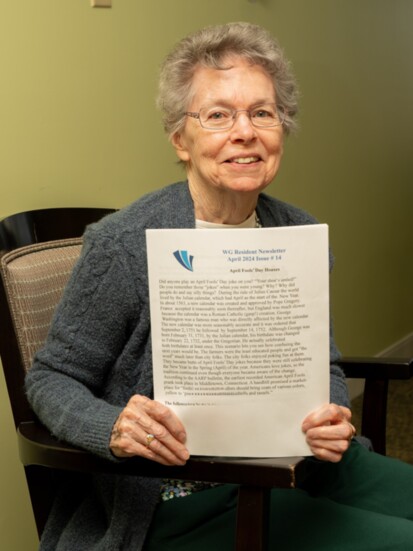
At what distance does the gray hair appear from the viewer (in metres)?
1.42

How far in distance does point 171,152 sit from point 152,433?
1.25 meters

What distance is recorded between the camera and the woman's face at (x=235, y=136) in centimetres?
139

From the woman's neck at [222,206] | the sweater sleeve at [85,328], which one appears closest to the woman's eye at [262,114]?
the woman's neck at [222,206]

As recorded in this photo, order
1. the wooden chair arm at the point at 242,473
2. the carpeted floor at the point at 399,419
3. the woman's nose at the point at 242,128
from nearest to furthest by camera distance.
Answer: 1. the wooden chair arm at the point at 242,473
2. the woman's nose at the point at 242,128
3. the carpeted floor at the point at 399,419

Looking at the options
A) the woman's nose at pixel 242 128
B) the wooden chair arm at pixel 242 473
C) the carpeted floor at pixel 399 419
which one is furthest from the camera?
A: the carpeted floor at pixel 399 419

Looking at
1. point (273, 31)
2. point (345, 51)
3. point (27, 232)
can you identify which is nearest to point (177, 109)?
point (27, 232)

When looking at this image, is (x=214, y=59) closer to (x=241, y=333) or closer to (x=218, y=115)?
(x=218, y=115)

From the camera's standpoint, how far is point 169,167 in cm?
228

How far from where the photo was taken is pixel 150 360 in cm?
138

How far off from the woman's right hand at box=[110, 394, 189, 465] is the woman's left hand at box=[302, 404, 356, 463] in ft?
0.61

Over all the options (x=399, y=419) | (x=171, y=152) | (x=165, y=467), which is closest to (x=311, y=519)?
(x=165, y=467)

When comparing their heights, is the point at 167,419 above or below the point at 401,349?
above

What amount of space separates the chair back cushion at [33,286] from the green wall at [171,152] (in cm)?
26

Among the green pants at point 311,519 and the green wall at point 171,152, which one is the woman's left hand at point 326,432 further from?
the green wall at point 171,152
